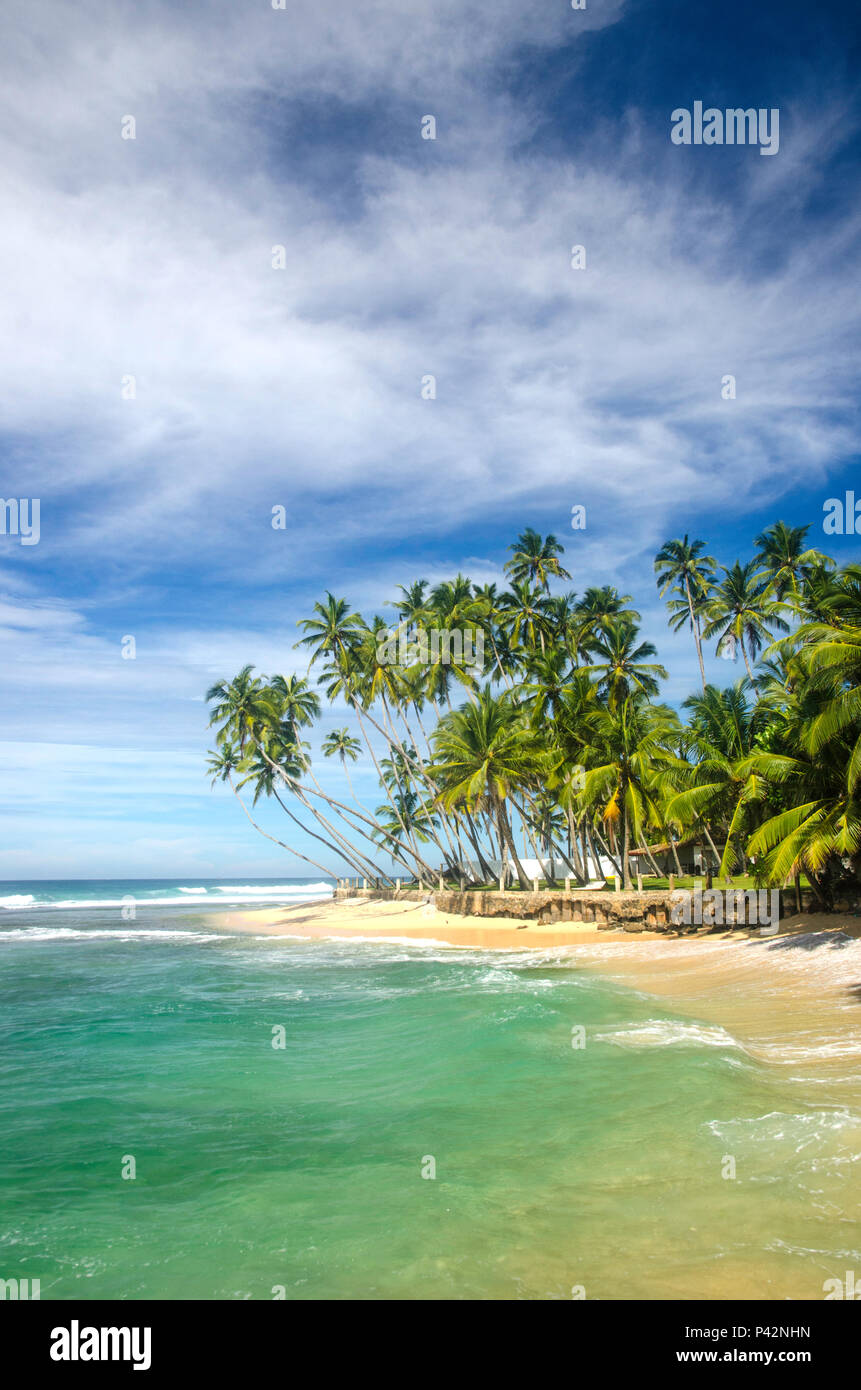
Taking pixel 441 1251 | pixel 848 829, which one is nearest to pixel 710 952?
pixel 848 829

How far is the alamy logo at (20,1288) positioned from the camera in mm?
4832

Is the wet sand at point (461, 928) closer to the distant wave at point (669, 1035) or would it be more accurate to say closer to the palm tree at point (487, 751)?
the palm tree at point (487, 751)

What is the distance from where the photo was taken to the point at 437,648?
39.2 meters

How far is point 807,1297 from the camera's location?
405 cm

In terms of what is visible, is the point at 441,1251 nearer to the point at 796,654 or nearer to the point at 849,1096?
the point at 849,1096

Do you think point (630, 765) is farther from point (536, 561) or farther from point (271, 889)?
point (271, 889)

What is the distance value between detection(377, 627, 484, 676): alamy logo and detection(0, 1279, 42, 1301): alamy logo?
1359 inches

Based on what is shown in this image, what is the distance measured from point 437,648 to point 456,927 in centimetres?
1428

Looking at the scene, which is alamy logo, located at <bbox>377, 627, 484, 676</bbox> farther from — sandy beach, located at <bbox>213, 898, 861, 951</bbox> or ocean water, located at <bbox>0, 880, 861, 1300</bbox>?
ocean water, located at <bbox>0, 880, 861, 1300</bbox>
